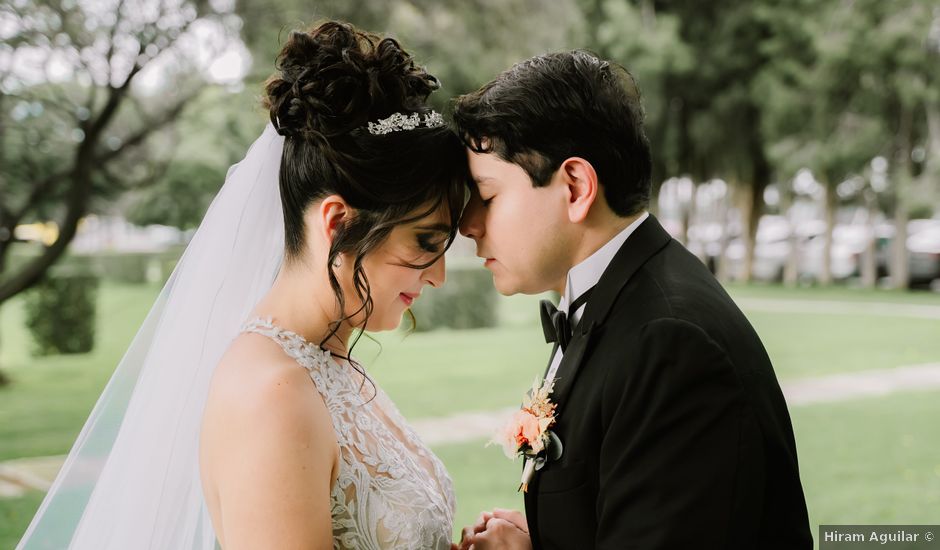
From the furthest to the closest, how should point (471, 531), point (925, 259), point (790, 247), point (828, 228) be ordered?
point (790, 247) < point (828, 228) < point (925, 259) < point (471, 531)

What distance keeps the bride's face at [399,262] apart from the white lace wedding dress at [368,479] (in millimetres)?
194

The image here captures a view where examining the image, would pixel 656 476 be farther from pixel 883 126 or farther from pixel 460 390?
pixel 883 126

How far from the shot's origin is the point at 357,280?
231cm

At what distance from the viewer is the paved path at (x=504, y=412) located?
6.97 m

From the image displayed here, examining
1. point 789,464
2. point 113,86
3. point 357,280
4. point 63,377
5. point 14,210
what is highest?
point 113,86

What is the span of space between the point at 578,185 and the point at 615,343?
0.45 meters

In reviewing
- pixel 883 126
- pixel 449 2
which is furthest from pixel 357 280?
pixel 883 126

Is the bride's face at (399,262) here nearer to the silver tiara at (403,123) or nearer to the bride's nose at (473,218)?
the bride's nose at (473,218)

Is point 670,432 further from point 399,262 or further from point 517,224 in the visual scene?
point 399,262

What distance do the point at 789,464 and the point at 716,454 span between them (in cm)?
25

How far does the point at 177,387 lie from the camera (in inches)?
102

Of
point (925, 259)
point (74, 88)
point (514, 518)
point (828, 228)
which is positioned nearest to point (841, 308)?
point (828, 228)

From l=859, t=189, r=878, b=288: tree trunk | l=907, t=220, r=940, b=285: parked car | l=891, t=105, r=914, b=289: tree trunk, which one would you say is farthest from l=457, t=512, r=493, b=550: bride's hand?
l=907, t=220, r=940, b=285: parked car

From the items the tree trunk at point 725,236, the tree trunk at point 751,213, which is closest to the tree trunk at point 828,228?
the tree trunk at point 751,213
